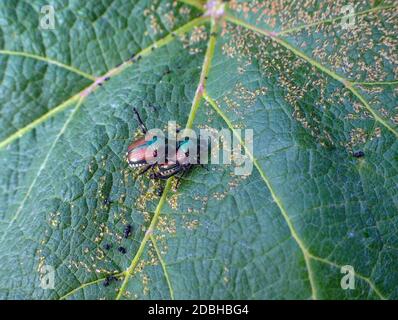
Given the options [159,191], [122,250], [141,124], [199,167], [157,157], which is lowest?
[122,250]

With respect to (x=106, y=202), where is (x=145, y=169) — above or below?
above

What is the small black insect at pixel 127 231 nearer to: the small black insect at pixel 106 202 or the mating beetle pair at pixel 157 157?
the small black insect at pixel 106 202

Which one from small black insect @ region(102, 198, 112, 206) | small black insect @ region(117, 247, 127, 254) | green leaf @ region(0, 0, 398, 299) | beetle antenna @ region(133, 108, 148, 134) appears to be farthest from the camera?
beetle antenna @ region(133, 108, 148, 134)

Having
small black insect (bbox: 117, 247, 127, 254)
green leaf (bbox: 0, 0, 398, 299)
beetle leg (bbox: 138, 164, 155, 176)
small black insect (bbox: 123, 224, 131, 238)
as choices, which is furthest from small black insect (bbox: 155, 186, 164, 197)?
small black insect (bbox: 117, 247, 127, 254)

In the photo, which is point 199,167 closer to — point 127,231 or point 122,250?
point 127,231

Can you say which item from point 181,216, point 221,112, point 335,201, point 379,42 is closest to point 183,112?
point 221,112

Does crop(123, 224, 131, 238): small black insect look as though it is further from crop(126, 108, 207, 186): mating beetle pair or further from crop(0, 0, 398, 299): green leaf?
crop(126, 108, 207, 186): mating beetle pair

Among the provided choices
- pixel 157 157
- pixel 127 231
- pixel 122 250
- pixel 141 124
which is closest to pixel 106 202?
pixel 127 231

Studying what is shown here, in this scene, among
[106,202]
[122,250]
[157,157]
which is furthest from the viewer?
[157,157]
